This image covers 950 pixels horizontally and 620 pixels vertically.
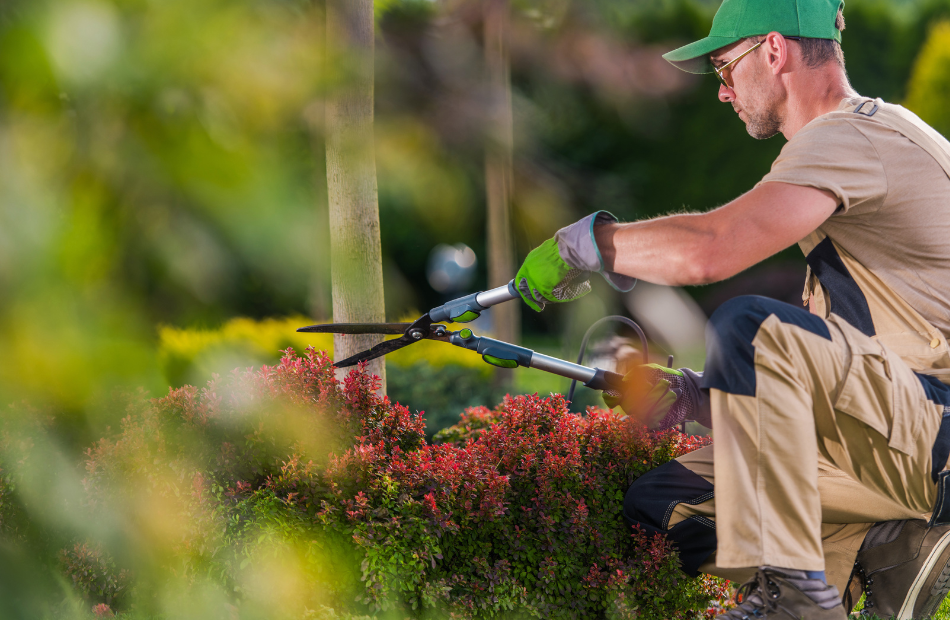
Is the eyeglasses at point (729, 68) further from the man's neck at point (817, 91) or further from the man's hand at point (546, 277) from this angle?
the man's hand at point (546, 277)

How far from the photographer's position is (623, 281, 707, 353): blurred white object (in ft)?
22.3

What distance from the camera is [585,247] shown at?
1.71 m

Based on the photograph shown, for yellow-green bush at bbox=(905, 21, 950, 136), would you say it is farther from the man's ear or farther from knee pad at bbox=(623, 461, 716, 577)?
knee pad at bbox=(623, 461, 716, 577)

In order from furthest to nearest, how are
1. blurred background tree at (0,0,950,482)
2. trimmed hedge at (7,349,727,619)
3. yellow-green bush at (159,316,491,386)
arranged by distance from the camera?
yellow-green bush at (159,316,491,386) → trimmed hedge at (7,349,727,619) → blurred background tree at (0,0,950,482)

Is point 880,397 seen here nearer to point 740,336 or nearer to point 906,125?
point 740,336

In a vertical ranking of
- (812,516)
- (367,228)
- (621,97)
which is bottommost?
(812,516)

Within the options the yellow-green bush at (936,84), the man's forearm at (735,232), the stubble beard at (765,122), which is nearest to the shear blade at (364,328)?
the man's forearm at (735,232)

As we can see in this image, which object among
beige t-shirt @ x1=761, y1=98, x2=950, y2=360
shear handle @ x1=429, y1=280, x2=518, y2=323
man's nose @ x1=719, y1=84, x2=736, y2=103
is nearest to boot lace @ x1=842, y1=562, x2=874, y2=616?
beige t-shirt @ x1=761, y1=98, x2=950, y2=360

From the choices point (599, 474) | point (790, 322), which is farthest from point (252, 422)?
point (790, 322)

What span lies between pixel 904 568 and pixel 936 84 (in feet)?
23.5

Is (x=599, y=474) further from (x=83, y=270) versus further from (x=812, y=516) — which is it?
(x=83, y=270)

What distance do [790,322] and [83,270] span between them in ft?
4.60

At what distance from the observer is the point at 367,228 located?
214 cm

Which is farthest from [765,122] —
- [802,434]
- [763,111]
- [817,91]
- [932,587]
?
[932,587]
